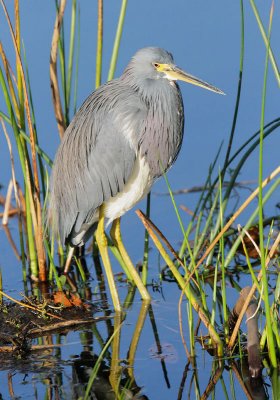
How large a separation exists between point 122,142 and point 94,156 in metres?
0.19

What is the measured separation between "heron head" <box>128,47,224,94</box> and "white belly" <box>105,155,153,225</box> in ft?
1.42

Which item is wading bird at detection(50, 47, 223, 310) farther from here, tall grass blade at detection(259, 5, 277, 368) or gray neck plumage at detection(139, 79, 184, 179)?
tall grass blade at detection(259, 5, 277, 368)

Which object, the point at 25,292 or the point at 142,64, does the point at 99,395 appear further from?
the point at 142,64

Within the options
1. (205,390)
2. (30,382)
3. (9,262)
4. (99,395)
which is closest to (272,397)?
(205,390)

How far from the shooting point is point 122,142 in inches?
208

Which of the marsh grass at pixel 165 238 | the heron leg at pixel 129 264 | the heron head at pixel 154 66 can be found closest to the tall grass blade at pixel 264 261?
the marsh grass at pixel 165 238

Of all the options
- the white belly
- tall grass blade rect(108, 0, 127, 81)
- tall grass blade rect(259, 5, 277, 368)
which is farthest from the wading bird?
tall grass blade rect(259, 5, 277, 368)

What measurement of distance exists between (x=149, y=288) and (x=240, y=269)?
535mm

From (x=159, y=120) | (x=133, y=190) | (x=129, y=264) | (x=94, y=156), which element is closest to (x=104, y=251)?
(x=129, y=264)

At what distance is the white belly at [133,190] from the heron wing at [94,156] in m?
0.06

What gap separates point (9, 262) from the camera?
6.23 m

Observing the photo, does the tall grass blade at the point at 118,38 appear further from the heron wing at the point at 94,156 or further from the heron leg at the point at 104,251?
the heron leg at the point at 104,251

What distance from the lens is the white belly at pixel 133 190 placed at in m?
5.39

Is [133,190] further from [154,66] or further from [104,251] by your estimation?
[154,66]
